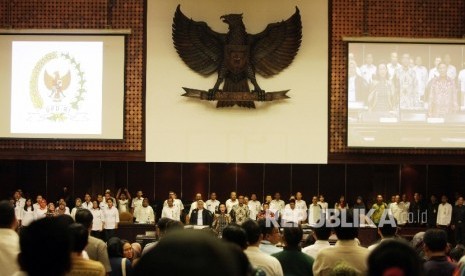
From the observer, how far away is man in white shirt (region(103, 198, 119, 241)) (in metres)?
17.5

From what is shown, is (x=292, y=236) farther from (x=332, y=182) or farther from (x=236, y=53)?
(x=332, y=182)

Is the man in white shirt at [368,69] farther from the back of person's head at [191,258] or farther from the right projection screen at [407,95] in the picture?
the back of person's head at [191,258]

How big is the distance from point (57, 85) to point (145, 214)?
4148 millimetres

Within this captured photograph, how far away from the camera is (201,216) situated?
17656mm

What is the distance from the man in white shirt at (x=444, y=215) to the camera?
1897 cm

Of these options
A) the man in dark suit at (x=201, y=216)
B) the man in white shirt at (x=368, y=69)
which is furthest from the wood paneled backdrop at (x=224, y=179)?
the man in white shirt at (x=368, y=69)

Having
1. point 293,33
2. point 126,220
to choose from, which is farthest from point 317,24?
point 126,220

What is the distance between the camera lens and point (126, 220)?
1819 centimetres

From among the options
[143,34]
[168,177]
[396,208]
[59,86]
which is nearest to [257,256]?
[59,86]

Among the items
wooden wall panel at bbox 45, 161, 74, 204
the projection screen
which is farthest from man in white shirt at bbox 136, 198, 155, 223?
wooden wall panel at bbox 45, 161, 74, 204

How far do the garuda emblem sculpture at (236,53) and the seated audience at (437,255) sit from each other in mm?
12670

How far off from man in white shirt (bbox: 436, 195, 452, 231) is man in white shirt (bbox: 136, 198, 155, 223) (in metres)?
7.77

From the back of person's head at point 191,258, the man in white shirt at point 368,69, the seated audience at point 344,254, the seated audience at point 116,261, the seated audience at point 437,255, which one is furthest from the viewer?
the man in white shirt at point 368,69

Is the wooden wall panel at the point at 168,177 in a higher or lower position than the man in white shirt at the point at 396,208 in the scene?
higher
